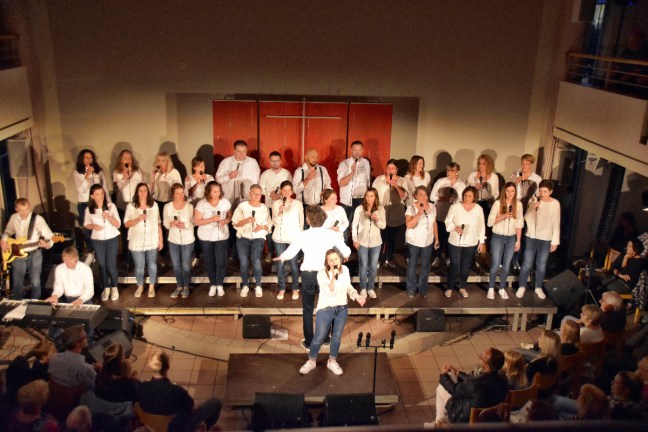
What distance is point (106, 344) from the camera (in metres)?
6.59

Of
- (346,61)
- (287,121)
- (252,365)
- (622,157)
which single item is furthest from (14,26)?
(622,157)

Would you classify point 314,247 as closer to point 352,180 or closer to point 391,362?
point 391,362

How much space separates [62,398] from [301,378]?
7.59ft

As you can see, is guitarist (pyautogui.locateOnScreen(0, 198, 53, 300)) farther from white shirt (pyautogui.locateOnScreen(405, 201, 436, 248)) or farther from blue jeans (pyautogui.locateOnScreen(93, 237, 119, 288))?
white shirt (pyautogui.locateOnScreen(405, 201, 436, 248))

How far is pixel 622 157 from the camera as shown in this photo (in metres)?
6.97

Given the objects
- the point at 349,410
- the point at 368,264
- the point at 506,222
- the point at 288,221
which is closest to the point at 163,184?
the point at 288,221

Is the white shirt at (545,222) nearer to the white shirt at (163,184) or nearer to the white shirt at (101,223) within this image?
the white shirt at (163,184)

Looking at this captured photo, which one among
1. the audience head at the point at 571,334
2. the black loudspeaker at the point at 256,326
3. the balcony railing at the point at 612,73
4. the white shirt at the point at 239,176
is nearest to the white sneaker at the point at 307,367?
the black loudspeaker at the point at 256,326

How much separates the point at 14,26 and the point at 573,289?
26.1ft

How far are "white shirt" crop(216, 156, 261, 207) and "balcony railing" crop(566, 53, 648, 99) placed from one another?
14.5 feet

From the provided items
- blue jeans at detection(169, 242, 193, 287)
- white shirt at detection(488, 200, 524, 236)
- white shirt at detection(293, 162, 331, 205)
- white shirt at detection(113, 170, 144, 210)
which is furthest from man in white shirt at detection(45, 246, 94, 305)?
white shirt at detection(488, 200, 524, 236)

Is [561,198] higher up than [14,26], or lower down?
lower down

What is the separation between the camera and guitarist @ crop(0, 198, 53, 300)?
718 cm

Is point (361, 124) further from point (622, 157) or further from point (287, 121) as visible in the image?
point (622, 157)
